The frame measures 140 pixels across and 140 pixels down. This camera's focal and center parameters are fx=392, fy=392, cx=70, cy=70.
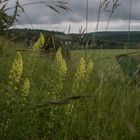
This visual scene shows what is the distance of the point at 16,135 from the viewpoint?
8.36 feet

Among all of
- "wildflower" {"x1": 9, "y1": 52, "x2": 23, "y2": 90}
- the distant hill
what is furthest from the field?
the distant hill

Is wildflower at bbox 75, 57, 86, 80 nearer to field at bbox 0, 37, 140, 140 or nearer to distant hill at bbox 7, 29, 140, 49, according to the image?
field at bbox 0, 37, 140, 140

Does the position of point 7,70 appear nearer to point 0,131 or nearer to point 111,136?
point 0,131

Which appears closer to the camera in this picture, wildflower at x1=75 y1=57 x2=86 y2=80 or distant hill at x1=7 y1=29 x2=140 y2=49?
distant hill at x1=7 y1=29 x2=140 y2=49

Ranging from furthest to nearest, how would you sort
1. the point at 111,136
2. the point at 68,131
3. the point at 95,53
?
the point at 95,53
the point at 111,136
the point at 68,131

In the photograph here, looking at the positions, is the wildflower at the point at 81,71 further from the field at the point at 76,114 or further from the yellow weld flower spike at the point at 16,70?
the yellow weld flower spike at the point at 16,70

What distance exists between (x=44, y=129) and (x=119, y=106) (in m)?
0.89

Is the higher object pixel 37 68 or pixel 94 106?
pixel 37 68

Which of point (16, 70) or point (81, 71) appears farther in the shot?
point (81, 71)

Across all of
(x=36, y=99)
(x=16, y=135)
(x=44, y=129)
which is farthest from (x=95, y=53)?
(x=16, y=135)

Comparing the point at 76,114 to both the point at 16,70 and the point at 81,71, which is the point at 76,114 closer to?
the point at 16,70

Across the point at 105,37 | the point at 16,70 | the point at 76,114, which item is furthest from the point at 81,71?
the point at 76,114

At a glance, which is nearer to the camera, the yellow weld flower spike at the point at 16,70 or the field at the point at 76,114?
the field at the point at 76,114

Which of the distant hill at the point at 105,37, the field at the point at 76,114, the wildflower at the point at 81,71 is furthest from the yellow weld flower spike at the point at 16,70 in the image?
the wildflower at the point at 81,71
